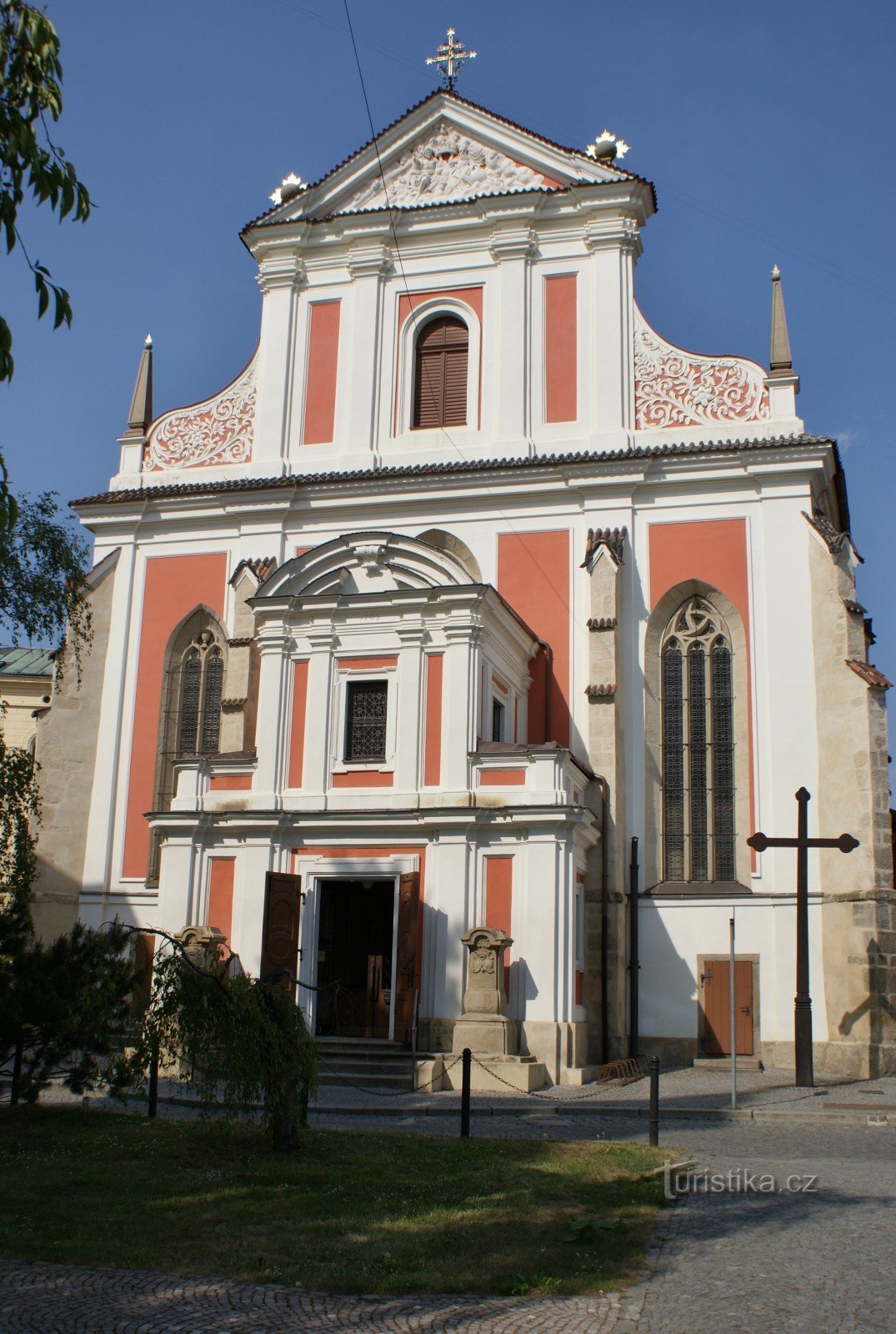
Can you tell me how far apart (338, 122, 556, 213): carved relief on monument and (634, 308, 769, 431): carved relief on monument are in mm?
5197

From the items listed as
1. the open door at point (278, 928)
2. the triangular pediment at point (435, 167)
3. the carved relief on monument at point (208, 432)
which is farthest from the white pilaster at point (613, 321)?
the open door at point (278, 928)

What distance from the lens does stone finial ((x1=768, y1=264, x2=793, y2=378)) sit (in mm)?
26797

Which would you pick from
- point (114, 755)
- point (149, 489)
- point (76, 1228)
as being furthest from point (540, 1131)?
point (149, 489)

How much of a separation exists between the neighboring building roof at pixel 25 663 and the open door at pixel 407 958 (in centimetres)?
2488

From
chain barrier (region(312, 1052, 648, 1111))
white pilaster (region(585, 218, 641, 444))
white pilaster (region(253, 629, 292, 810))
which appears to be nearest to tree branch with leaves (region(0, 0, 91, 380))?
chain barrier (region(312, 1052, 648, 1111))

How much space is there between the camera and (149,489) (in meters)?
29.6

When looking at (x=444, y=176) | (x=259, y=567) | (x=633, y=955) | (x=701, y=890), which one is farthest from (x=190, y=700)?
(x=444, y=176)

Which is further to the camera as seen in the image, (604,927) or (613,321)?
(613,321)

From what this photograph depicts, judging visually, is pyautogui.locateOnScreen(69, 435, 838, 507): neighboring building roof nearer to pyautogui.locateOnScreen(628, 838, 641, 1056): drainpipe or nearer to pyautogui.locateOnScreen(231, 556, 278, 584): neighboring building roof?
pyautogui.locateOnScreen(231, 556, 278, 584): neighboring building roof

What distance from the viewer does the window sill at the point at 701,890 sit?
24172mm

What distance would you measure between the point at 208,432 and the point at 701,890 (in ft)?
50.8

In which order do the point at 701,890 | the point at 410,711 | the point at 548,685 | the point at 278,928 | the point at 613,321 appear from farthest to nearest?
the point at 613,321, the point at 548,685, the point at 701,890, the point at 410,711, the point at 278,928

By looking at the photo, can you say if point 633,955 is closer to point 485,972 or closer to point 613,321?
point 485,972

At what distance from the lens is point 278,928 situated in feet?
71.4
